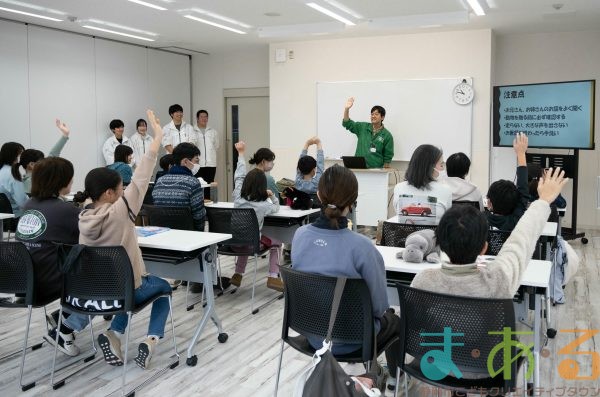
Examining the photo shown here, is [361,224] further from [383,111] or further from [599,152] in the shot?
[599,152]

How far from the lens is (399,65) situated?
27.7 feet

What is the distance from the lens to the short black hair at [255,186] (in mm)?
4750

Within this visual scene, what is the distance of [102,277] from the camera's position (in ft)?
9.93

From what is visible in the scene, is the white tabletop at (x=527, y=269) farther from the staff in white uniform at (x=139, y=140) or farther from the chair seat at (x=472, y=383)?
the staff in white uniform at (x=139, y=140)

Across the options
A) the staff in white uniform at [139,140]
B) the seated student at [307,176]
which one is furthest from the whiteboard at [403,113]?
the seated student at [307,176]

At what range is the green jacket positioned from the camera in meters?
8.21

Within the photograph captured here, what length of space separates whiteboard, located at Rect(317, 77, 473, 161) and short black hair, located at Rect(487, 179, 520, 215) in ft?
14.8

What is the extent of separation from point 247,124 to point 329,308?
8.41 meters

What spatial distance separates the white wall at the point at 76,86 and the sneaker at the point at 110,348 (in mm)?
5280

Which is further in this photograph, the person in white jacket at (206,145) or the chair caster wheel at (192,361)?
the person in white jacket at (206,145)

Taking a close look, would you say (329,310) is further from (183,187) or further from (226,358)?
(183,187)

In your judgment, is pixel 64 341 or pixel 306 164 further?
pixel 306 164

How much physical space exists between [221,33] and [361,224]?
3454 millimetres

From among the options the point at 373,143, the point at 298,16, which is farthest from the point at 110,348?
the point at 373,143
